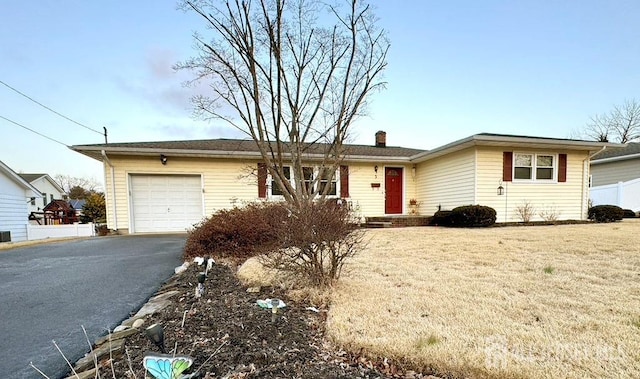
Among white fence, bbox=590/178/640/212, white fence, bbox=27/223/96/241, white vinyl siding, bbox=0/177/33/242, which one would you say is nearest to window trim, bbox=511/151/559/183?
white fence, bbox=590/178/640/212

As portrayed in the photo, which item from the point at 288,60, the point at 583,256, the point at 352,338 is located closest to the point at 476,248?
the point at 583,256

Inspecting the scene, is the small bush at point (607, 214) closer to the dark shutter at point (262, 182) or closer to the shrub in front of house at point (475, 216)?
the shrub in front of house at point (475, 216)

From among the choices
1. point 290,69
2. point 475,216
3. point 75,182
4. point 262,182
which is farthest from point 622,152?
point 75,182

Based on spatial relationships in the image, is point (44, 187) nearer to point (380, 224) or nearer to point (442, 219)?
point (380, 224)

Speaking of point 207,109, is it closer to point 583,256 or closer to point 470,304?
point 470,304

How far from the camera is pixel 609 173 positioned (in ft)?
54.1

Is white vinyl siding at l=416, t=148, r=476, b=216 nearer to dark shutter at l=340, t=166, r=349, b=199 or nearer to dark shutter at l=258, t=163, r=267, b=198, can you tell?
dark shutter at l=340, t=166, r=349, b=199

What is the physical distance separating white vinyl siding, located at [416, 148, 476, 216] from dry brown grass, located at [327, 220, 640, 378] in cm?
545

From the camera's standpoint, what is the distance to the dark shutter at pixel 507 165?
10359 millimetres

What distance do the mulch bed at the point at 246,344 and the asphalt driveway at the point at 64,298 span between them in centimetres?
53

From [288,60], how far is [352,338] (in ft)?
23.7

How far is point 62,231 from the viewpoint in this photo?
41.4ft

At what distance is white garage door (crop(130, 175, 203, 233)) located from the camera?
10484mm

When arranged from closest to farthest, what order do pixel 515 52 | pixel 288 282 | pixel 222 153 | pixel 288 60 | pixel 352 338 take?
pixel 352 338 → pixel 288 282 → pixel 288 60 → pixel 515 52 → pixel 222 153
